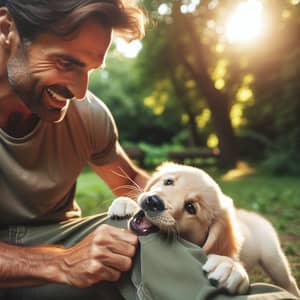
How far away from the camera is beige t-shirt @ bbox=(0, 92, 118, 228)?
219 cm

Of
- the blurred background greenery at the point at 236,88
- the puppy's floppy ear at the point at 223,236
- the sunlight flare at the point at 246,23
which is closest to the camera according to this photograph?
the puppy's floppy ear at the point at 223,236

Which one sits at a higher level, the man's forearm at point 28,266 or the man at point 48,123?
Answer: the man at point 48,123

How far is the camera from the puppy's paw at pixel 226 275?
162 centimetres

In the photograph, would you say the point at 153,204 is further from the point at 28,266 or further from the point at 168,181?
the point at 28,266

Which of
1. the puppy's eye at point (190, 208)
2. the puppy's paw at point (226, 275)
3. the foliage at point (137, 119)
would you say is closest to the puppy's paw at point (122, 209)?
A: the puppy's eye at point (190, 208)

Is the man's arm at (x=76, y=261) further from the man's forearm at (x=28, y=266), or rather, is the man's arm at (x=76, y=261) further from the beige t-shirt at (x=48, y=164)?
the beige t-shirt at (x=48, y=164)

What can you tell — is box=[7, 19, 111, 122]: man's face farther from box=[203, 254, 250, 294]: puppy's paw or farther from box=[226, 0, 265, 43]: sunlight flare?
box=[226, 0, 265, 43]: sunlight flare

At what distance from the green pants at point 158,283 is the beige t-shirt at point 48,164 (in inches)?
11.6

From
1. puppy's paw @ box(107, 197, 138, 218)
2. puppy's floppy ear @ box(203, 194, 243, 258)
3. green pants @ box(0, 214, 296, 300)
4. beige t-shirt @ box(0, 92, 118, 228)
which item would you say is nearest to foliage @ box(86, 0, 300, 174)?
beige t-shirt @ box(0, 92, 118, 228)

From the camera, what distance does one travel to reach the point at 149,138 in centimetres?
2870

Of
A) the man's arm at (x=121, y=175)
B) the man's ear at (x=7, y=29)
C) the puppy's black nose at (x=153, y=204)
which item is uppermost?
the man's ear at (x=7, y=29)

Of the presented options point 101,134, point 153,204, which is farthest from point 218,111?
point 153,204

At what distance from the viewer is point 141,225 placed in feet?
6.34

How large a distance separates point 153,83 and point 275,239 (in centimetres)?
1927
